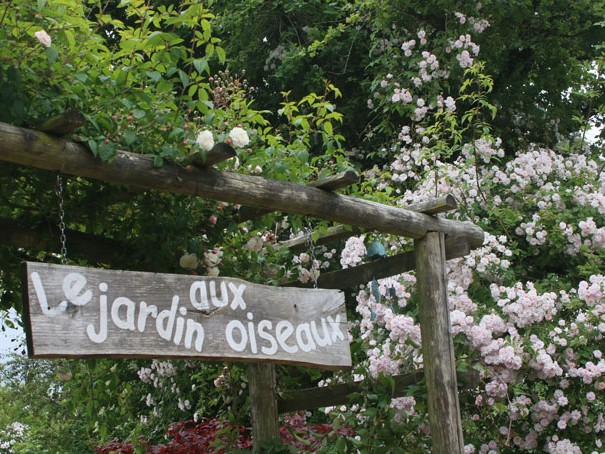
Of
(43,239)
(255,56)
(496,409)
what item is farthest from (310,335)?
(255,56)

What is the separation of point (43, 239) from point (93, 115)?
986mm

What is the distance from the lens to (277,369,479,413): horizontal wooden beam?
4.33 metres

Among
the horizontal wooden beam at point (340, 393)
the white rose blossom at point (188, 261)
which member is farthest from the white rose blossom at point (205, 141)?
the horizontal wooden beam at point (340, 393)

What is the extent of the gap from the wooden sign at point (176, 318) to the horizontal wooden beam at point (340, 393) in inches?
35.4

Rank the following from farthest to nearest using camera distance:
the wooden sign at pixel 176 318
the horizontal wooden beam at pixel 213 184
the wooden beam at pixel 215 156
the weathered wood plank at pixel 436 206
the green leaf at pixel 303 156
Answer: the weathered wood plank at pixel 436 206 < the green leaf at pixel 303 156 < the wooden beam at pixel 215 156 < the horizontal wooden beam at pixel 213 184 < the wooden sign at pixel 176 318

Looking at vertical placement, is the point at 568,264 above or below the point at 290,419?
above

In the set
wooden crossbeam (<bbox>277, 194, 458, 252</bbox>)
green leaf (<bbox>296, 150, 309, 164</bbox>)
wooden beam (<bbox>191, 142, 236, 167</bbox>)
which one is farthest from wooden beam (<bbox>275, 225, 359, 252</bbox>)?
wooden beam (<bbox>191, 142, 236, 167</bbox>)

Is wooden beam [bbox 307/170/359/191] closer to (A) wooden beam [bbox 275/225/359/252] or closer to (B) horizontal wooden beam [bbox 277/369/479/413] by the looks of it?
(A) wooden beam [bbox 275/225/359/252]

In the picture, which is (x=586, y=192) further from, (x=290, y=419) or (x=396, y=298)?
(x=290, y=419)

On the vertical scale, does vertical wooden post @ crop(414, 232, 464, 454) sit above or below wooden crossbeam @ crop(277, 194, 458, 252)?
below

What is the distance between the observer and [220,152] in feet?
10.2

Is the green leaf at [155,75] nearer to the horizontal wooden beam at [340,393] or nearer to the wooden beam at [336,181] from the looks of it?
the wooden beam at [336,181]

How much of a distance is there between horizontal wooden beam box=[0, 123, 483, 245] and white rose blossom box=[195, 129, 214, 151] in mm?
118

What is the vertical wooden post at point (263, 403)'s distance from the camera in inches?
186
